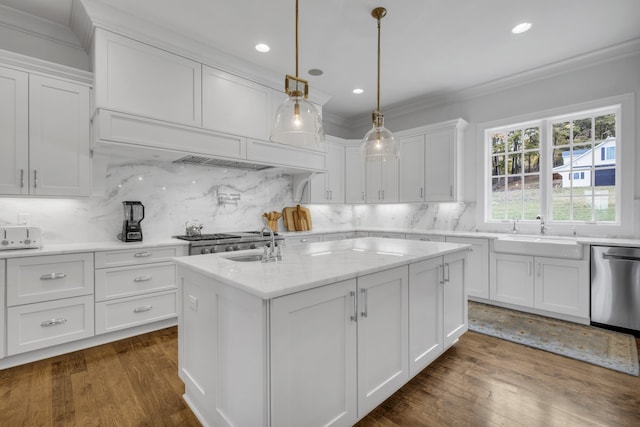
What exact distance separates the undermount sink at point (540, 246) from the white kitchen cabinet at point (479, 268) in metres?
0.15

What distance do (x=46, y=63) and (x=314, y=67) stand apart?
2557 mm

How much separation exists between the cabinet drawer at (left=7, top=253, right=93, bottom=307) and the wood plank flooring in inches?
21.3

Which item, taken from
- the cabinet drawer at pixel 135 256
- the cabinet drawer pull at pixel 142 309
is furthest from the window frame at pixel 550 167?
the cabinet drawer pull at pixel 142 309

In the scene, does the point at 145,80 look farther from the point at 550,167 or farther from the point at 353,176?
the point at 550,167

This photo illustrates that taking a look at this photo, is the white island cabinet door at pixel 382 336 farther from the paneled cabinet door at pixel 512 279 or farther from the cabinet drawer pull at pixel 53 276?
the cabinet drawer pull at pixel 53 276

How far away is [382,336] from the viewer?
1.83 metres

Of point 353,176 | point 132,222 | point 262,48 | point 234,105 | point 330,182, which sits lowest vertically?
point 132,222

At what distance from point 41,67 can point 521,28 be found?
14.1ft

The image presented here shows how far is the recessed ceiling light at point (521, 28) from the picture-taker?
9.40ft

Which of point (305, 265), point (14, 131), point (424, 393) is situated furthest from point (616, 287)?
point (14, 131)

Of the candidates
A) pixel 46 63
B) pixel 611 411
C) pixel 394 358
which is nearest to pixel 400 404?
pixel 394 358

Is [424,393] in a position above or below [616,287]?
below

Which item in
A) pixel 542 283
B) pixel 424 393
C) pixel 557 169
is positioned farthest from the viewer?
pixel 557 169

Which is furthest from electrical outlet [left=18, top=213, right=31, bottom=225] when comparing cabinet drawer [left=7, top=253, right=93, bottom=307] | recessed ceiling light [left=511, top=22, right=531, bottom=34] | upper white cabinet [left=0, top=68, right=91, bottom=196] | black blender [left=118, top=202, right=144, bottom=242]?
recessed ceiling light [left=511, top=22, right=531, bottom=34]
